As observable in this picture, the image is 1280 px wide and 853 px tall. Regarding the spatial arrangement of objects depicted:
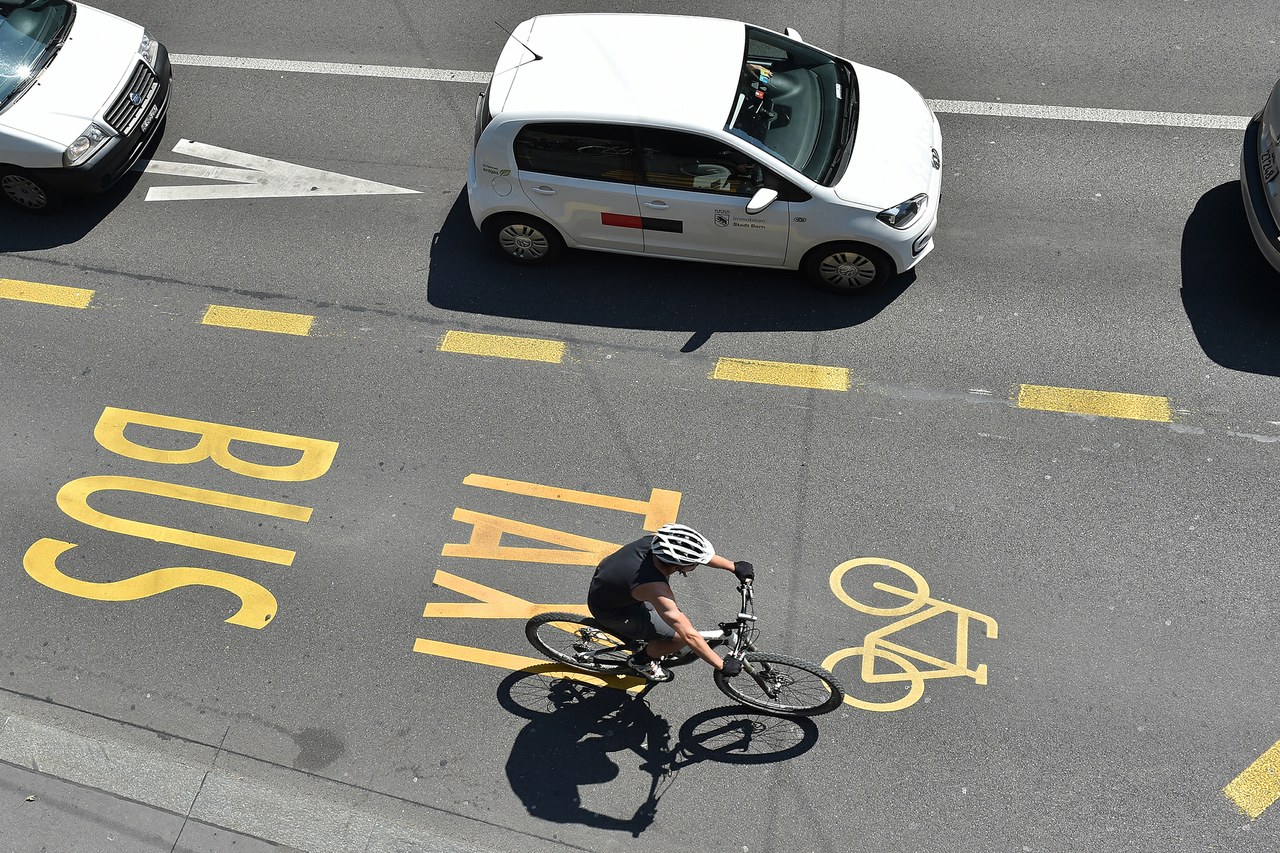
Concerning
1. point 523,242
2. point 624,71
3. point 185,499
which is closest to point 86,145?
point 185,499

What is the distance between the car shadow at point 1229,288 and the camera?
7691 mm

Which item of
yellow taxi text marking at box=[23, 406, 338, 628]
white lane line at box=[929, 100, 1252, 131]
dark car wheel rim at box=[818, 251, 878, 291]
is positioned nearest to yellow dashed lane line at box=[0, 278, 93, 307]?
yellow taxi text marking at box=[23, 406, 338, 628]

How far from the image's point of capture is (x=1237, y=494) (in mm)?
6984

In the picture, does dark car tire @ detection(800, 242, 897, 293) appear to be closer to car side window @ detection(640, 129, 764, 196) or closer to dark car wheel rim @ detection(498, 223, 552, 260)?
car side window @ detection(640, 129, 764, 196)

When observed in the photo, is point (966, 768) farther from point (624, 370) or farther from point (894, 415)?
point (624, 370)

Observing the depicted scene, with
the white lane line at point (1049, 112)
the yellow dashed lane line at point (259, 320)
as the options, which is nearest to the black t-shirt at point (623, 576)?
the yellow dashed lane line at point (259, 320)

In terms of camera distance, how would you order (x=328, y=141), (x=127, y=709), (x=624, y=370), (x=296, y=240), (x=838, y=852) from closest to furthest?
(x=838, y=852) < (x=127, y=709) < (x=624, y=370) < (x=296, y=240) < (x=328, y=141)

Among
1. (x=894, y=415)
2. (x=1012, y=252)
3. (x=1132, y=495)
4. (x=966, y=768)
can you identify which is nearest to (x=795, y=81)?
(x=1012, y=252)

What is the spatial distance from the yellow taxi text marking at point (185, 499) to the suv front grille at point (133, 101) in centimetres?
297

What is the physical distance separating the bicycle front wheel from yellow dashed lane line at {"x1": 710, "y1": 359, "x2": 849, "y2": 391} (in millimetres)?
2419

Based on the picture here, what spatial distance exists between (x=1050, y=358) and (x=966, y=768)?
132 inches

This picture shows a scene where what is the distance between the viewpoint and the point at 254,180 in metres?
9.65

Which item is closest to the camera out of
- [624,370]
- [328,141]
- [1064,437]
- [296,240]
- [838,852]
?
[838,852]

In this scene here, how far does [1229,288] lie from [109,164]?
32.4ft
